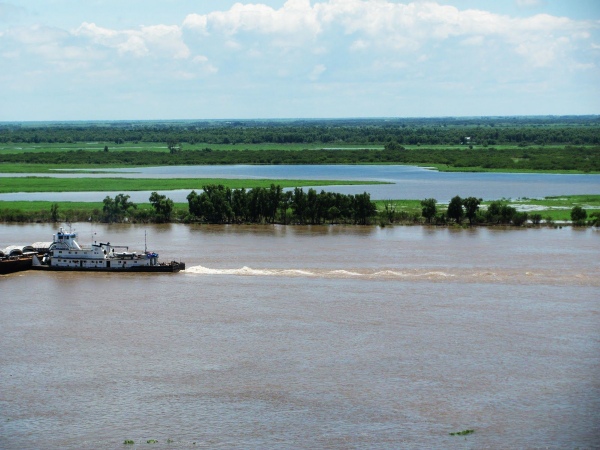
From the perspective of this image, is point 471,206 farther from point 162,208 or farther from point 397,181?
point 397,181

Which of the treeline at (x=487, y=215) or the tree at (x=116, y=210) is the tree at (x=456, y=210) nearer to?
the treeline at (x=487, y=215)

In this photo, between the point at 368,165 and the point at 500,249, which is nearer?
the point at 500,249

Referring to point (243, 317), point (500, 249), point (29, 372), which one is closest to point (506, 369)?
point (243, 317)

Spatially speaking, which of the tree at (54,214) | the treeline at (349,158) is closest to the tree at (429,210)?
the tree at (54,214)

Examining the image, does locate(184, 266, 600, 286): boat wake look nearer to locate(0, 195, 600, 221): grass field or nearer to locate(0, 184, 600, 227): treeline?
locate(0, 184, 600, 227): treeline

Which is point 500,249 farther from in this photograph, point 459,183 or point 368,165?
point 368,165

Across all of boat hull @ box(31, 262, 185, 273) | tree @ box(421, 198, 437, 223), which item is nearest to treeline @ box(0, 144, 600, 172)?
tree @ box(421, 198, 437, 223)

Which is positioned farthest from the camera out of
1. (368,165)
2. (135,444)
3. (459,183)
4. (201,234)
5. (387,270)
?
(368,165)
